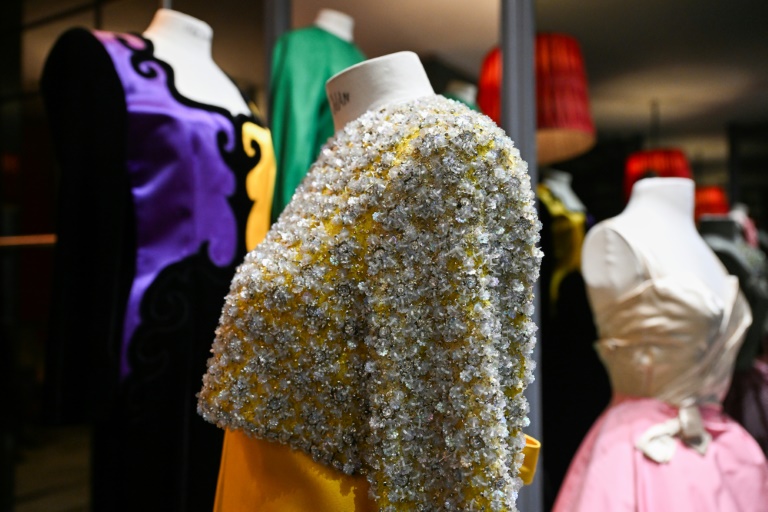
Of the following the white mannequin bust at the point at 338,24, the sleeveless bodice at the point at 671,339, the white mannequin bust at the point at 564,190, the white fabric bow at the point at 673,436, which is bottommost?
the white fabric bow at the point at 673,436

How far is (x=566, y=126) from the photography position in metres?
1.61

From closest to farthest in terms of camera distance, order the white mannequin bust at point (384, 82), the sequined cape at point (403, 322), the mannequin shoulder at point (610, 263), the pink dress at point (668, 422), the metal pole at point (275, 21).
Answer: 1. the sequined cape at point (403, 322)
2. the white mannequin bust at point (384, 82)
3. the pink dress at point (668, 422)
4. the mannequin shoulder at point (610, 263)
5. the metal pole at point (275, 21)

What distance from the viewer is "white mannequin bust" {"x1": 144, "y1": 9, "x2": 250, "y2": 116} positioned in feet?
4.58

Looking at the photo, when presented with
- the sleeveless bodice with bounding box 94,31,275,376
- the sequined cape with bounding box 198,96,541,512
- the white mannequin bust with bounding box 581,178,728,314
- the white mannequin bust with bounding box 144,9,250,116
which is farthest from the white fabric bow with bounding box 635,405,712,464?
the white mannequin bust with bounding box 144,9,250,116

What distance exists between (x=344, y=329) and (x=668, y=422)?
33.6 inches

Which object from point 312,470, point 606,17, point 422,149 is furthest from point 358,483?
point 606,17

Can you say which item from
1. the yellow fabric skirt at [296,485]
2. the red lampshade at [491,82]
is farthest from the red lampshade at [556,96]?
the yellow fabric skirt at [296,485]

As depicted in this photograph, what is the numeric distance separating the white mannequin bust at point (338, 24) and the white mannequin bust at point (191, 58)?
310 mm

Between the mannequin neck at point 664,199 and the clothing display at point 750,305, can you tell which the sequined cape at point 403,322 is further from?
the clothing display at point 750,305

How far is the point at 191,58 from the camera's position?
145cm

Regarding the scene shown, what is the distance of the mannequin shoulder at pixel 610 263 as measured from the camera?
1.33 meters

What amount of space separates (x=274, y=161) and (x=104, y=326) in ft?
1.75

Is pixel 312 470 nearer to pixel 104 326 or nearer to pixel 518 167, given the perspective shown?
pixel 518 167

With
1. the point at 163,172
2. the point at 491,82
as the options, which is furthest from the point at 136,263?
the point at 491,82
